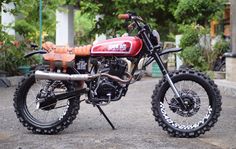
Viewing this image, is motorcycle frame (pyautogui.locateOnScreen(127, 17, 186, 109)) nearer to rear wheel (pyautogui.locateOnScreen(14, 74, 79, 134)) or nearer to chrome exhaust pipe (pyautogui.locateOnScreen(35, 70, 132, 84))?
chrome exhaust pipe (pyautogui.locateOnScreen(35, 70, 132, 84))

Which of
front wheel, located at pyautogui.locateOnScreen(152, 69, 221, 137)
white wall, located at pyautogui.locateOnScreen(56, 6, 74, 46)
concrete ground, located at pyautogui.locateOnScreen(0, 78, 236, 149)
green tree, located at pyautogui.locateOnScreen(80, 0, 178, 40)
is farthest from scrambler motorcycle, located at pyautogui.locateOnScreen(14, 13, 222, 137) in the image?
white wall, located at pyautogui.locateOnScreen(56, 6, 74, 46)

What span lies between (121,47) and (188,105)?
103 centimetres

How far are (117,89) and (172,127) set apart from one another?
31.6 inches

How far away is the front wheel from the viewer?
588cm

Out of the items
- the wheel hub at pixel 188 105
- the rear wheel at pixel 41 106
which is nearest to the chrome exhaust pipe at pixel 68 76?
the rear wheel at pixel 41 106

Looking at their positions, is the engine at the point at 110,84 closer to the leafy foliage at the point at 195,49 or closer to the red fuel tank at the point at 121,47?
the red fuel tank at the point at 121,47

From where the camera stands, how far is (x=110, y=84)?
19.9 ft

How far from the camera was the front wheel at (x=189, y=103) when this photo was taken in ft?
19.3

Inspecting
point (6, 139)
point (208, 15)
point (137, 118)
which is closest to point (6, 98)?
point (137, 118)

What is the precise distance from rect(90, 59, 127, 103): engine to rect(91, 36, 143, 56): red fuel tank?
0.18m

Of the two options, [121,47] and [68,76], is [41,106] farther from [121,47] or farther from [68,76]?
[121,47]

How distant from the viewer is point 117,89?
6.09 metres

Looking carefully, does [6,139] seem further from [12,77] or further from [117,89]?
[12,77]

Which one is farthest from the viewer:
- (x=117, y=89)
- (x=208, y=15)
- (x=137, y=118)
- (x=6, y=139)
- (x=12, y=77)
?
(x=208, y=15)
